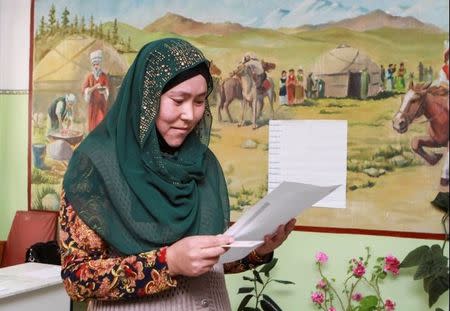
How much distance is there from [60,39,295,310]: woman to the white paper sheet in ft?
4.11

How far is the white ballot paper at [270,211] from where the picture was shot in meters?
Answer: 1.08

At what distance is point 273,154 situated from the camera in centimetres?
268

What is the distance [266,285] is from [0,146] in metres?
1.83

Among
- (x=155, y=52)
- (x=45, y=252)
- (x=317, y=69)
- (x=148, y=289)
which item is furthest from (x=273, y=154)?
(x=148, y=289)

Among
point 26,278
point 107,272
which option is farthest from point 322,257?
point 107,272

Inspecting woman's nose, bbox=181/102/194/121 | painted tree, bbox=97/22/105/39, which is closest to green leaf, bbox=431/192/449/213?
woman's nose, bbox=181/102/194/121

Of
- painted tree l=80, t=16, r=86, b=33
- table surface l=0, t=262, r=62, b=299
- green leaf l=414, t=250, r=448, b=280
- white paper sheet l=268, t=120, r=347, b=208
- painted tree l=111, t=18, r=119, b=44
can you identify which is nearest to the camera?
green leaf l=414, t=250, r=448, b=280

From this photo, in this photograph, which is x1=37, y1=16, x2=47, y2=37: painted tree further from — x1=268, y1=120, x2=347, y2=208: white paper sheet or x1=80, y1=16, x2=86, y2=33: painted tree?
x1=268, y1=120, x2=347, y2=208: white paper sheet

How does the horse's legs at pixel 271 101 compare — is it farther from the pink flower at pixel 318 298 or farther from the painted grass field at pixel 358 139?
the pink flower at pixel 318 298

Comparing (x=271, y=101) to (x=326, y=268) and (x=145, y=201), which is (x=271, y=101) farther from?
(x=145, y=201)

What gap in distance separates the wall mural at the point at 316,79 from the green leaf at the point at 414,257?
0.14 metres

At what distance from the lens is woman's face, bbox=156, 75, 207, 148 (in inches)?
49.3

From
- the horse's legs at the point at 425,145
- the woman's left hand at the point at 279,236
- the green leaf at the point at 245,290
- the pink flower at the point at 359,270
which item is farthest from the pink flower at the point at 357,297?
the woman's left hand at the point at 279,236

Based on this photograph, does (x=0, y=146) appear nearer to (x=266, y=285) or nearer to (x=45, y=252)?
(x=45, y=252)
